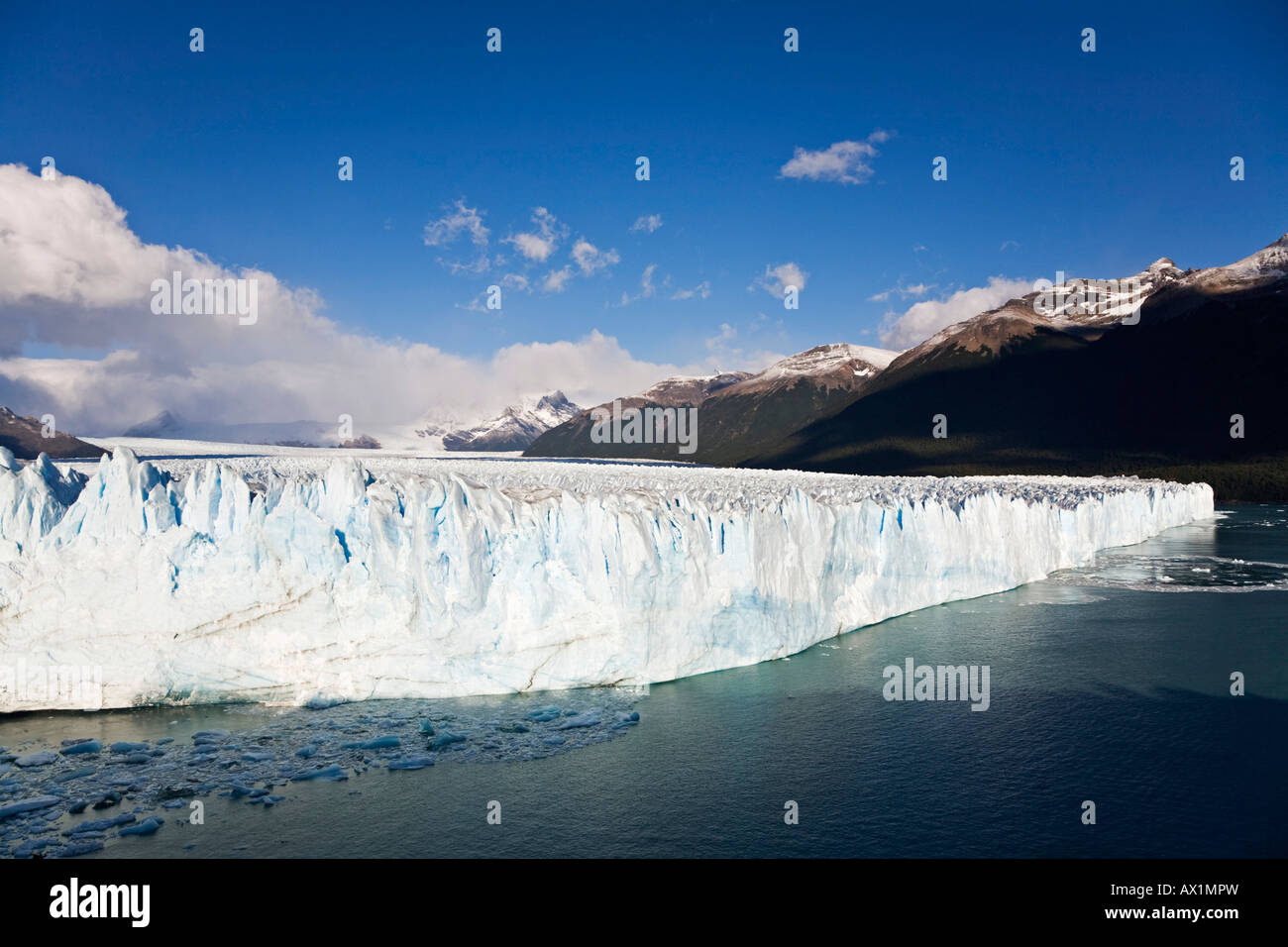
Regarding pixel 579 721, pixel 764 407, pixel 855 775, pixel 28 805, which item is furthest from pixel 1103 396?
pixel 28 805

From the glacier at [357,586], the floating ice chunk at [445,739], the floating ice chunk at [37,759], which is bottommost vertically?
the floating ice chunk at [445,739]

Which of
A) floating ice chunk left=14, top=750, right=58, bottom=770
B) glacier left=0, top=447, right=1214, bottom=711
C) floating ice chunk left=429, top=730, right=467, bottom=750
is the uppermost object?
glacier left=0, top=447, right=1214, bottom=711

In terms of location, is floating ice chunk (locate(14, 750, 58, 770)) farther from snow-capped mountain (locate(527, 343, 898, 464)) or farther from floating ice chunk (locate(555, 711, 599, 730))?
snow-capped mountain (locate(527, 343, 898, 464))

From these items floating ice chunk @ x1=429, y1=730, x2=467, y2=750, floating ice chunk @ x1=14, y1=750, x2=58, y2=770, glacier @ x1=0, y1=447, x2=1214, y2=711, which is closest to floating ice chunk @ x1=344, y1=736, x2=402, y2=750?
floating ice chunk @ x1=429, y1=730, x2=467, y2=750

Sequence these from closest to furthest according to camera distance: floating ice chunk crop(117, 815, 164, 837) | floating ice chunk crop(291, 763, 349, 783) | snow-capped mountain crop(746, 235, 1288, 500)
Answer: floating ice chunk crop(117, 815, 164, 837), floating ice chunk crop(291, 763, 349, 783), snow-capped mountain crop(746, 235, 1288, 500)

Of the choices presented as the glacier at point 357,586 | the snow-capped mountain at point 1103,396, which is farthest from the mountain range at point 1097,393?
the glacier at point 357,586

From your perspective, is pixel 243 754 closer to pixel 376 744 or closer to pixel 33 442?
pixel 376 744

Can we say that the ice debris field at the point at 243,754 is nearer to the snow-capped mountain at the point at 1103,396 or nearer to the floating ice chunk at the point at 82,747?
the floating ice chunk at the point at 82,747
